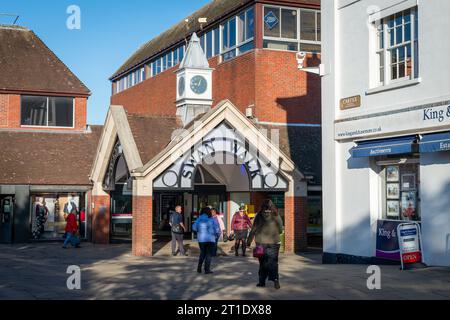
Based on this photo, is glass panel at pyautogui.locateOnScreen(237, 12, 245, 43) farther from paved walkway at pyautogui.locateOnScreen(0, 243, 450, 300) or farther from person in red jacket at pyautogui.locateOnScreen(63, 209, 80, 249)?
paved walkway at pyautogui.locateOnScreen(0, 243, 450, 300)

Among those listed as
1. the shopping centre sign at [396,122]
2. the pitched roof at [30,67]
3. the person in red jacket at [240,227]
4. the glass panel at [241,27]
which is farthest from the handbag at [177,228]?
the glass panel at [241,27]

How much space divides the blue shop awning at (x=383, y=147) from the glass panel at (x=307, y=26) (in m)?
15.5

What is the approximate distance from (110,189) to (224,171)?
4.76m

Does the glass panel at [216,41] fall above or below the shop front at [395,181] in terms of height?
above

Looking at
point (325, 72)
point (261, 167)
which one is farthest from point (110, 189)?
point (325, 72)

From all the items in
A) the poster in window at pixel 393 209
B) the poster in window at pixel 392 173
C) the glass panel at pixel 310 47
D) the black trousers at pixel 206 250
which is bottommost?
the black trousers at pixel 206 250

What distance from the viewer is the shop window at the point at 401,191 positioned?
16.9 metres

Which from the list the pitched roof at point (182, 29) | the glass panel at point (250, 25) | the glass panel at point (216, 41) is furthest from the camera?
the glass panel at point (216, 41)

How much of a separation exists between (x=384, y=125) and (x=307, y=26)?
16416 mm

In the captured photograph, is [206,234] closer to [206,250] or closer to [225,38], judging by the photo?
[206,250]

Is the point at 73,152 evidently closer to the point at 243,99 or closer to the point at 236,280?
the point at 243,99

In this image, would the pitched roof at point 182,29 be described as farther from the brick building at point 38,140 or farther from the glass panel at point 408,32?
the glass panel at point 408,32

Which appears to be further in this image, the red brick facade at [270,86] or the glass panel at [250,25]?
the glass panel at [250,25]
